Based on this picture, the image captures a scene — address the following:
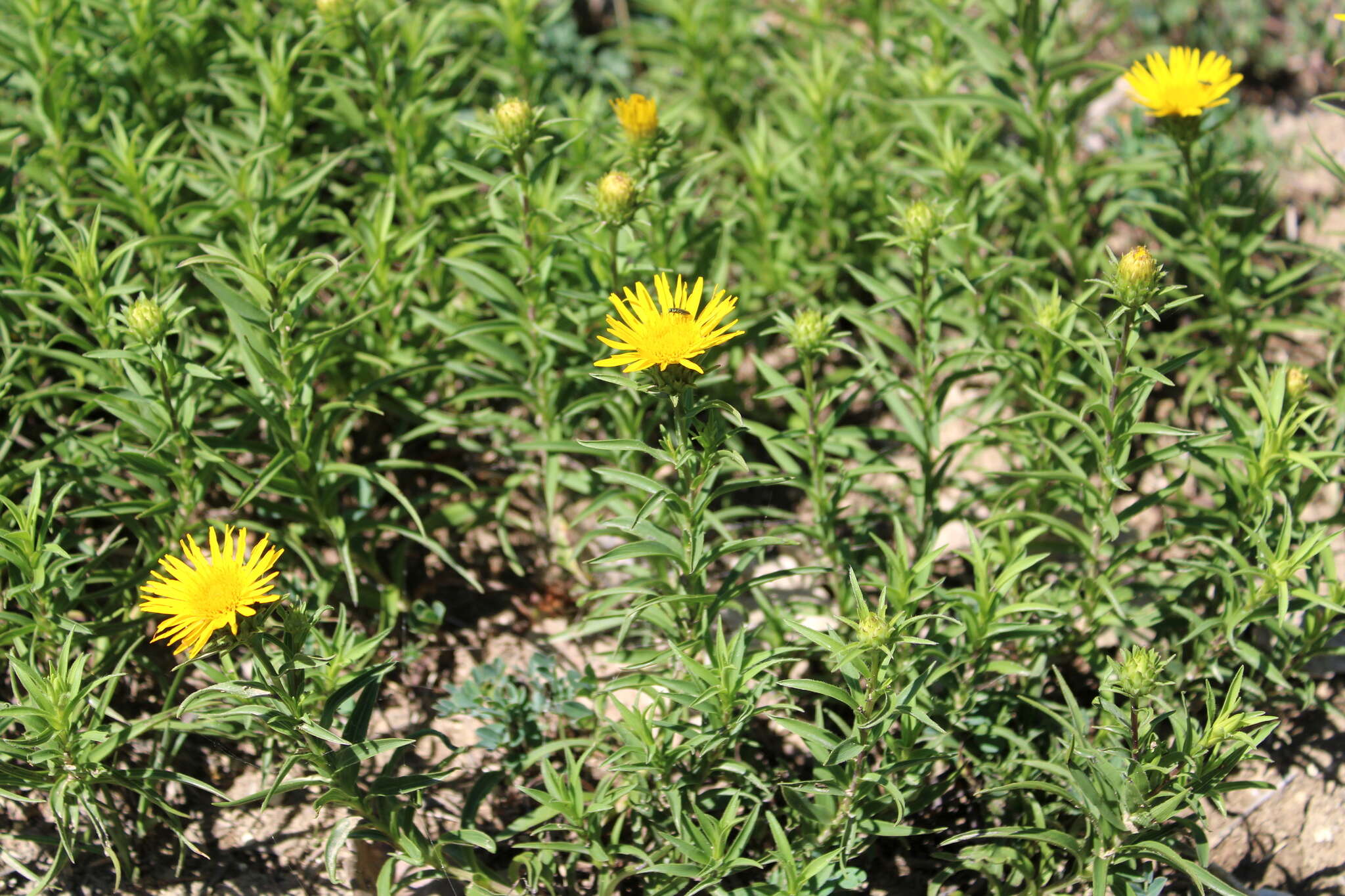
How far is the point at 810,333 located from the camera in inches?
103

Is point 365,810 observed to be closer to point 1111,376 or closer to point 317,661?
point 317,661

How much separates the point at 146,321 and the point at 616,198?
1.15 meters

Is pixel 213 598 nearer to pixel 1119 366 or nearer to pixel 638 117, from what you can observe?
→ pixel 638 117

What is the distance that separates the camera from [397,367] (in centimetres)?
326

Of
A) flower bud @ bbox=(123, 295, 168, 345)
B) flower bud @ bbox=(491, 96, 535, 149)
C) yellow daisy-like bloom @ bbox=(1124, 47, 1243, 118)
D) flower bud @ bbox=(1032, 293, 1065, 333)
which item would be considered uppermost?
yellow daisy-like bloom @ bbox=(1124, 47, 1243, 118)

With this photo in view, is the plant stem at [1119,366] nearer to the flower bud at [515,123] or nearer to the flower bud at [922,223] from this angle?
the flower bud at [922,223]

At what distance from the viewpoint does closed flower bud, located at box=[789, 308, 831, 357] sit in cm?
260

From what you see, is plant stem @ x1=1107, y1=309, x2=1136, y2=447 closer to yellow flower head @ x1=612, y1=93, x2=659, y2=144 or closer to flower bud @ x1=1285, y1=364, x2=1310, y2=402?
flower bud @ x1=1285, y1=364, x2=1310, y2=402

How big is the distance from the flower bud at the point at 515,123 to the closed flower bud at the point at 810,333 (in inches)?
33.5

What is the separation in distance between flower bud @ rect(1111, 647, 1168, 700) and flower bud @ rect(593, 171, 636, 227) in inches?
61.4

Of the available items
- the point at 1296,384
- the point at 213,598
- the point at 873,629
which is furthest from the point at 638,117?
the point at 1296,384

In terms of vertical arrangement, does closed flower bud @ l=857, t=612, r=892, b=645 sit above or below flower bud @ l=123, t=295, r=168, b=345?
below

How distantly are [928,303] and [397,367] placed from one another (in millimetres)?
1580

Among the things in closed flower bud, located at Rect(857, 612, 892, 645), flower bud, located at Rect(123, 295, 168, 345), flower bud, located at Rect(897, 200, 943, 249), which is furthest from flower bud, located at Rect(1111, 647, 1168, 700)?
flower bud, located at Rect(123, 295, 168, 345)
